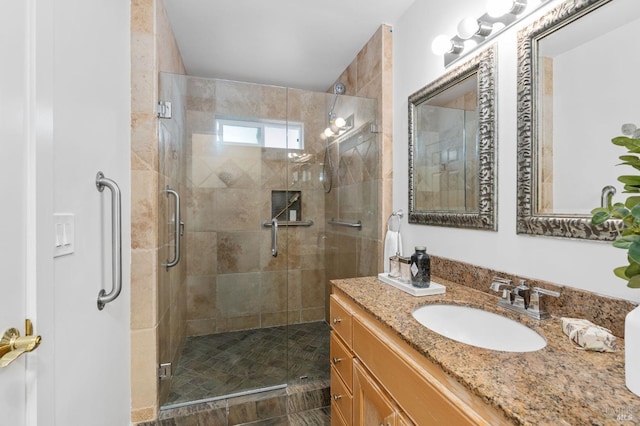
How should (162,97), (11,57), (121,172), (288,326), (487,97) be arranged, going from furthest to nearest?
1. (288,326)
2. (162,97)
3. (121,172)
4. (487,97)
5. (11,57)

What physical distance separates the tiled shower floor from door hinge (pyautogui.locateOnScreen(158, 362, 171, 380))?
4.5 inches

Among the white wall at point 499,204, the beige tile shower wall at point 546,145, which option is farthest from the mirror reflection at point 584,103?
the white wall at point 499,204

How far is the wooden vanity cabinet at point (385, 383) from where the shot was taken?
706mm

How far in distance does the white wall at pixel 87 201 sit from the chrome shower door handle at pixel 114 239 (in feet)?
0.11

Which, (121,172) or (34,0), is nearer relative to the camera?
(34,0)

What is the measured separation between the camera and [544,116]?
1.11 m

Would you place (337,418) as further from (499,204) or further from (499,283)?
(499,204)

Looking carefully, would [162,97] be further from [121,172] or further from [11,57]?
[11,57]

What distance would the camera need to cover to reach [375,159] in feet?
7.30

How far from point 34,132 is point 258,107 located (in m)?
1.67

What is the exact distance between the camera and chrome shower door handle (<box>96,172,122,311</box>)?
3.96 feet

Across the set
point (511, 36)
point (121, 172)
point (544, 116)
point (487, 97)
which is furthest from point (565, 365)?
point (121, 172)

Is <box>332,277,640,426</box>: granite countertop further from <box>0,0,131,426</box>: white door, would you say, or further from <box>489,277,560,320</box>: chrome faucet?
<box>0,0,131,426</box>: white door

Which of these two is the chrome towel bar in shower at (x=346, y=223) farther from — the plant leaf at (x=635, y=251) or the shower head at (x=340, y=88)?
the plant leaf at (x=635, y=251)
